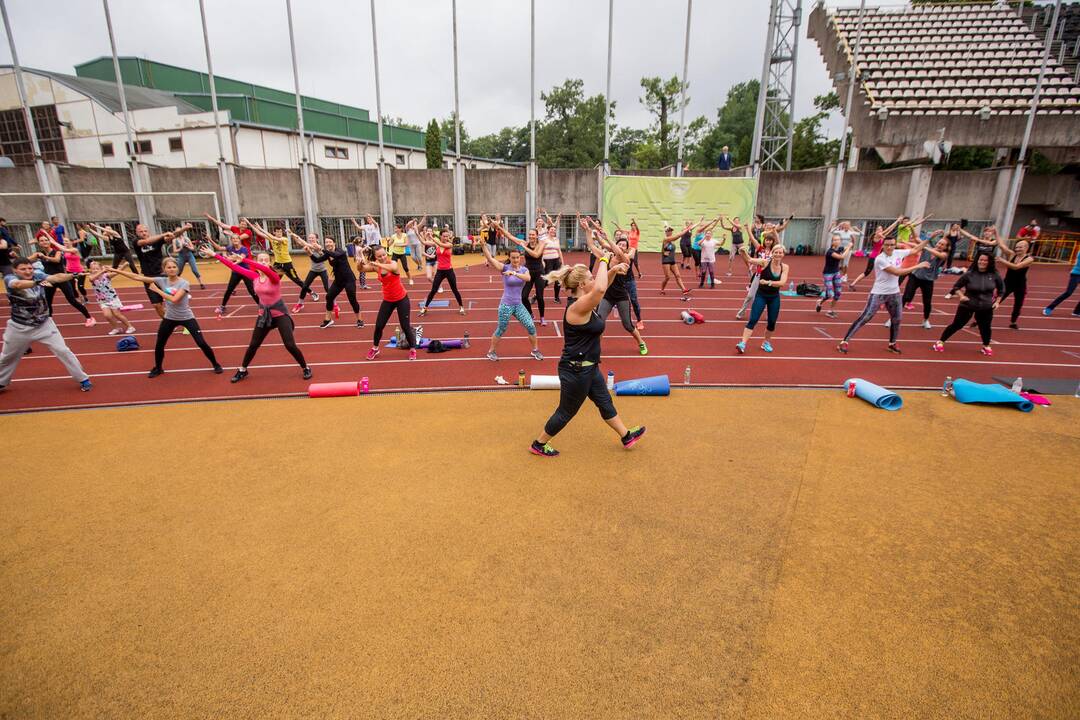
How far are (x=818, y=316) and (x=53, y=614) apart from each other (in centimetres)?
1479

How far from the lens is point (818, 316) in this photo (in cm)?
1355

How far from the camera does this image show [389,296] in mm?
9414

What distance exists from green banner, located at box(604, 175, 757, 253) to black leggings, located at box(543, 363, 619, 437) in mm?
24008

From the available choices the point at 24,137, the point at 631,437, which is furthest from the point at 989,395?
the point at 24,137

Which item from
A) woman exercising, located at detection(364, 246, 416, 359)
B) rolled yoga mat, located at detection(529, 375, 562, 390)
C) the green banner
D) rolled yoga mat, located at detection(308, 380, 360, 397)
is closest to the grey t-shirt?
rolled yoga mat, located at detection(308, 380, 360, 397)

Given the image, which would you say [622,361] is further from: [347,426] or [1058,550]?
[1058,550]

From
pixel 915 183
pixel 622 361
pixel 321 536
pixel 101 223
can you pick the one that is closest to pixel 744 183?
pixel 915 183

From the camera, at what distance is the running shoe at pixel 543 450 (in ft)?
19.8

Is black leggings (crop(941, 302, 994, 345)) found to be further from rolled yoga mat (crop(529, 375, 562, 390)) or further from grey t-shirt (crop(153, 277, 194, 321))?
grey t-shirt (crop(153, 277, 194, 321))

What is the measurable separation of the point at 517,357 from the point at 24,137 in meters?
41.6

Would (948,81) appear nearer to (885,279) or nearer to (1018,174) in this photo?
(1018,174)

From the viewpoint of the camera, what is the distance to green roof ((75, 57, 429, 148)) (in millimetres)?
39562

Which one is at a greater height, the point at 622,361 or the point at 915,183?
the point at 915,183

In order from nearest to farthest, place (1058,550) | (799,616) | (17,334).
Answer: (799,616)
(1058,550)
(17,334)
